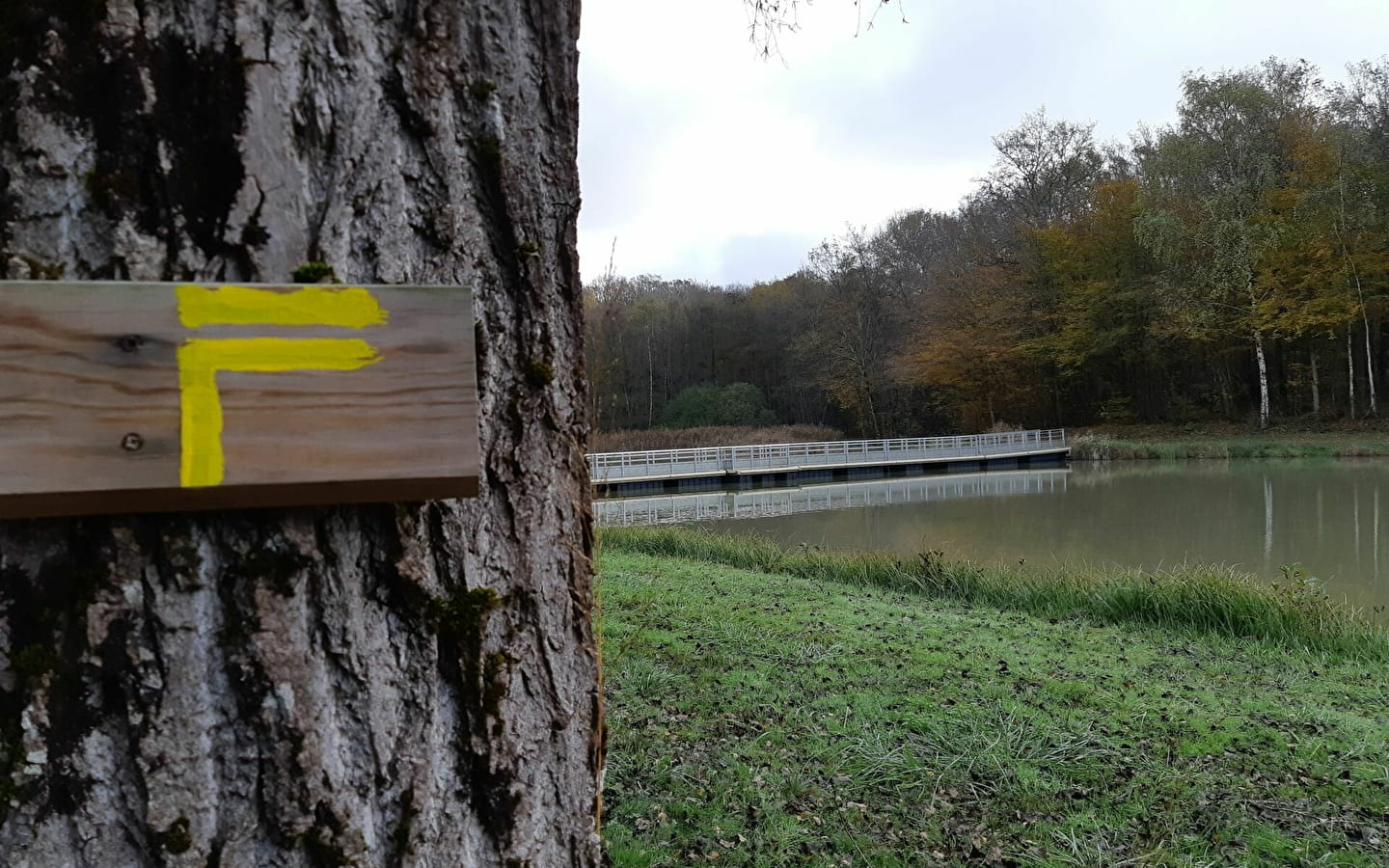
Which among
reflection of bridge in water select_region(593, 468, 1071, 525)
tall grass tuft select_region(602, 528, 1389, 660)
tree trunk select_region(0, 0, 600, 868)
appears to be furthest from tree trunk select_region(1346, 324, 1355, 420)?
tree trunk select_region(0, 0, 600, 868)

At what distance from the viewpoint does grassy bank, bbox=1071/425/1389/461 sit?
19.5 meters

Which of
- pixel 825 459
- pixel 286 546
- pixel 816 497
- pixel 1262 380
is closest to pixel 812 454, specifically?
pixel 825 459

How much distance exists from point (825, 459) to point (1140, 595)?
53.6 ft

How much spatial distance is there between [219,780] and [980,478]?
2040 cm

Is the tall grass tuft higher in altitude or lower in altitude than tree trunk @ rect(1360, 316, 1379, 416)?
lower

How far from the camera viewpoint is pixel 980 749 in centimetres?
265

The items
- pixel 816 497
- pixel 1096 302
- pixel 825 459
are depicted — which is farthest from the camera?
pixel 1096 302

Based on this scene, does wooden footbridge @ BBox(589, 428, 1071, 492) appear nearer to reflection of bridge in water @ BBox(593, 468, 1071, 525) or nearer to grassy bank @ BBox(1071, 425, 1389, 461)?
reflection of bridge in water @ BBox(593, 468, 1071, 525)

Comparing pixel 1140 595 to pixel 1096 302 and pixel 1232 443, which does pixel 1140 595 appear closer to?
pixel 1232 443

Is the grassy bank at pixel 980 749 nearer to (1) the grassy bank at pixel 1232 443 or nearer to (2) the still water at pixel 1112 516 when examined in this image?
(2) the still water at pixel 1112 516

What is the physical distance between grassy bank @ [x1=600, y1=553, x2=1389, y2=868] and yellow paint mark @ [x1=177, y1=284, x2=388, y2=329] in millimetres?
1717

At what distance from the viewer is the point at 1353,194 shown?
21.2 meters

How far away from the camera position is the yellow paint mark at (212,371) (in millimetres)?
695

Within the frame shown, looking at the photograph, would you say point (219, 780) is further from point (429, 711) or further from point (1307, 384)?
point (1307, 384)
